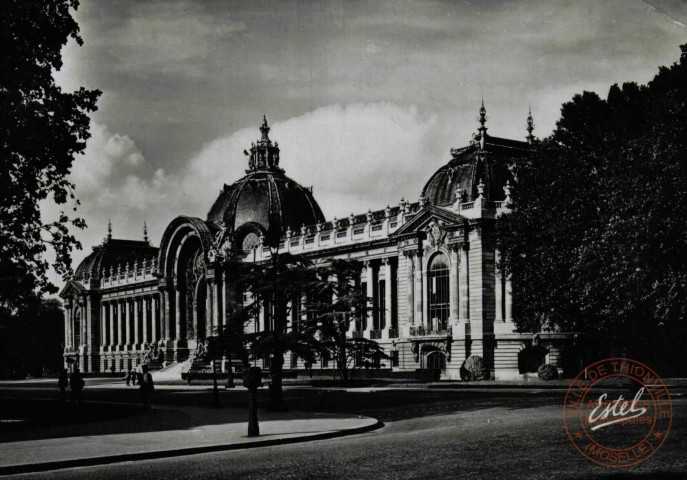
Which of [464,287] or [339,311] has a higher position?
[464,287]

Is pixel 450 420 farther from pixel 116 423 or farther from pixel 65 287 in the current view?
pixel 65 287

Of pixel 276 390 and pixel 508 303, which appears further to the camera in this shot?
pixel 508 303

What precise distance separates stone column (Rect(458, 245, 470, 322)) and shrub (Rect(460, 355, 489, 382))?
4108 mm

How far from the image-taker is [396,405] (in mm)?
33656

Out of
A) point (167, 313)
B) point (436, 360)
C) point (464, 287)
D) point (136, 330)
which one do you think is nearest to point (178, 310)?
point (167, 313)

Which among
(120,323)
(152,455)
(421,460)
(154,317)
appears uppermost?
(154,317)

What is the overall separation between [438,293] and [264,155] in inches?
1616

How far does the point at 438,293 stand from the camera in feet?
224

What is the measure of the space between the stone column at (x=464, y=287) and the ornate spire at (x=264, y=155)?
41.6 m

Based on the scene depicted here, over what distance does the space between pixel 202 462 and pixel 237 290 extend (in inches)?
2971

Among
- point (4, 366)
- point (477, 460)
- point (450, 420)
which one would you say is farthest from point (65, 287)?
point (477, 460)

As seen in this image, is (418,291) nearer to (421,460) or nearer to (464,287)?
(464,287)

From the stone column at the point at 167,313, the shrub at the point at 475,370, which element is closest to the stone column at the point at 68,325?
the stone column at the point at 167,313

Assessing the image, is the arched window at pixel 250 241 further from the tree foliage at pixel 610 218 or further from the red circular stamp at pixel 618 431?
the red circular stamp at pixel 618 431
